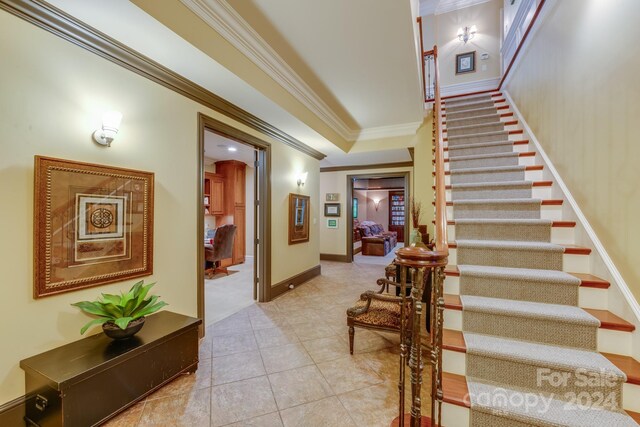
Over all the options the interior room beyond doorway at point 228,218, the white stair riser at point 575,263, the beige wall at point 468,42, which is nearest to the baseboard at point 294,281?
the interior room beyond doorway at point 228,218

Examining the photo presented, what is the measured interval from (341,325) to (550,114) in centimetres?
321

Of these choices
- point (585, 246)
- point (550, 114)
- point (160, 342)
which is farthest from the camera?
point (550, 114)

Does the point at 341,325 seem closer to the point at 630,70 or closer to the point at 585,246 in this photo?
the point at 585,246

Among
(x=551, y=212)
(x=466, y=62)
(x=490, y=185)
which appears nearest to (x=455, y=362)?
(x=551, y=212)

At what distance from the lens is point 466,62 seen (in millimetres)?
5891

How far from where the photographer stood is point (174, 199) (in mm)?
2488

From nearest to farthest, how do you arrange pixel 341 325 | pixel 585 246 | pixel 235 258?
pixel 585 246 → pixel 341 325 → pixel 235 258

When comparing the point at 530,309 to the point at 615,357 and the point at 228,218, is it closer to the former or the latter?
the point at 615,357

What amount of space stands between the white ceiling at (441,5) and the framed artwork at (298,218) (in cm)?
535

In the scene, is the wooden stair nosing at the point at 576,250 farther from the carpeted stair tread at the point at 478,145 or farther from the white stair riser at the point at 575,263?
the carpeted stair tread at the point at 478,145

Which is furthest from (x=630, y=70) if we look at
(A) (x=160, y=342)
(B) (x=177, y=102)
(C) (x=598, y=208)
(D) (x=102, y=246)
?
(D) (x=102, y=246)

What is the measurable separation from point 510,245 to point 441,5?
21.4ft

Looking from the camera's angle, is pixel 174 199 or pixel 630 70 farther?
pixel 174 199

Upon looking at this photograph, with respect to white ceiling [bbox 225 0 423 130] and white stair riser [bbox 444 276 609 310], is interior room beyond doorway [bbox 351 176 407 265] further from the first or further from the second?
white stair riser [bbox 444 276 609 310]
